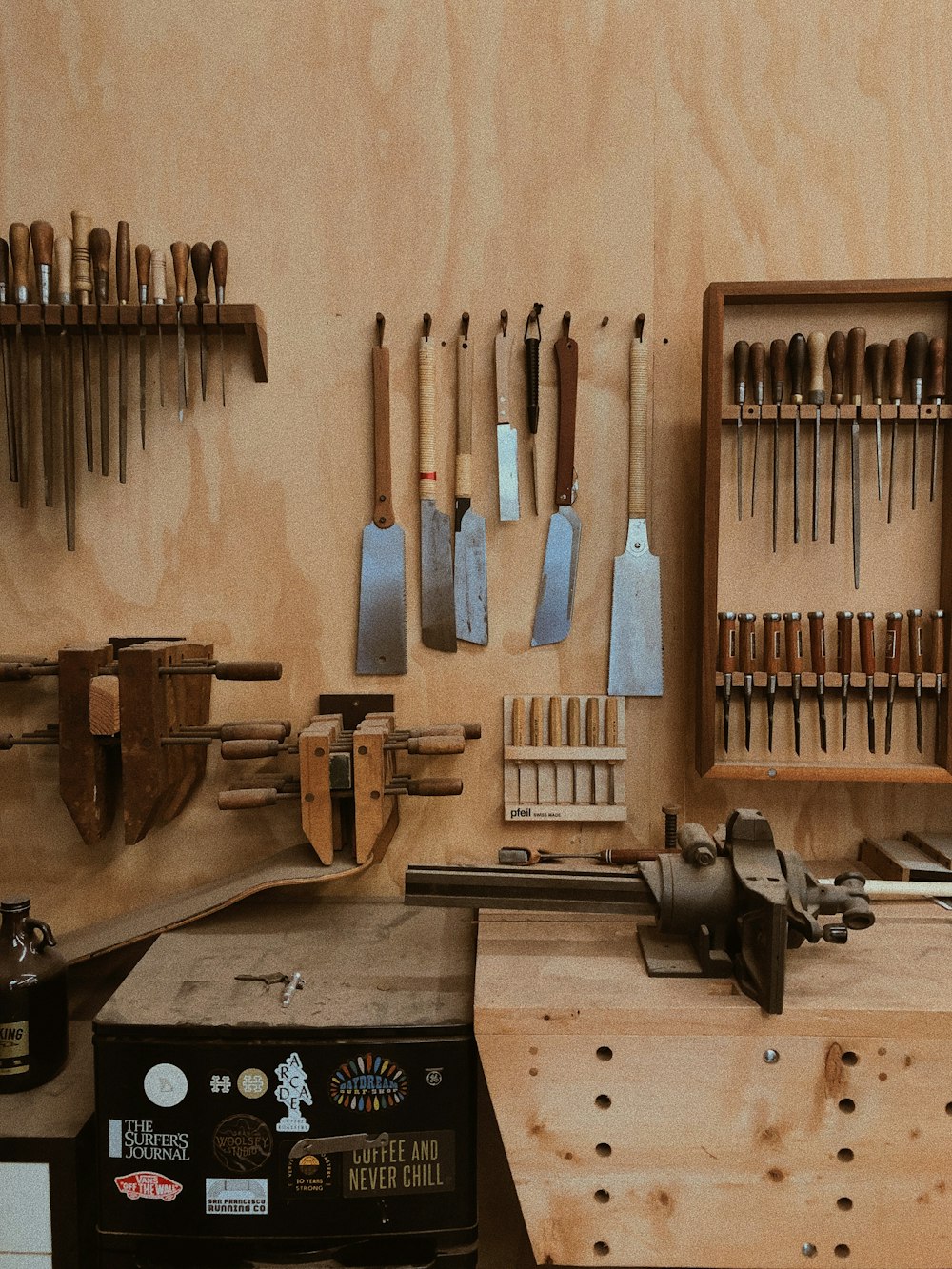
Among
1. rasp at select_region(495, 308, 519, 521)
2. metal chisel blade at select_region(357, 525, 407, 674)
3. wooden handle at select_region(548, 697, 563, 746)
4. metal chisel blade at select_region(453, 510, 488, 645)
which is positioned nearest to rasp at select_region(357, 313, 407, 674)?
metal chisel blade at select_region(357, 525, 407, 674)

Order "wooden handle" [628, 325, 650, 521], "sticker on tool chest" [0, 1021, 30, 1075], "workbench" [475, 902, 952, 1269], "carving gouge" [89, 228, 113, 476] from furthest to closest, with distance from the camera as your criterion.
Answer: "wooden handle" [628, 325, 650, 521] → "carving gouge" [89, 228, 113, 476] → "sticker on tool chest" [0, 1021, 30, 1075] → "workbench" [475, 902, 952, 1269]

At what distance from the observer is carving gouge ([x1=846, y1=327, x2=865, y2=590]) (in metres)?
1.91

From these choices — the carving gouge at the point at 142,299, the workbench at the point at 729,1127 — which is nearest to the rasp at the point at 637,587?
the workbench at the point at 729,1127

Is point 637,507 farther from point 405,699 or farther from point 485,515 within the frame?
point 405,699

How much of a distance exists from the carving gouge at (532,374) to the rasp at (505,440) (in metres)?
0.04

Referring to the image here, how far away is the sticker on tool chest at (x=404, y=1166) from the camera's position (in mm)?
1430

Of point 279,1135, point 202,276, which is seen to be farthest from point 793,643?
point 202,276

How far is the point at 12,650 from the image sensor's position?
2.06 metres

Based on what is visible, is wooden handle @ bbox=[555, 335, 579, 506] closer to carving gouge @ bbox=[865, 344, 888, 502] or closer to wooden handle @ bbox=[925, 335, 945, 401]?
carving gouge @ bbox=[865, 344, 888, 502]

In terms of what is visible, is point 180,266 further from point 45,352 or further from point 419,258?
point 419,258

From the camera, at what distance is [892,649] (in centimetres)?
196

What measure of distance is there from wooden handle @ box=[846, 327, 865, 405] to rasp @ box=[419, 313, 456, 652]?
0.88m

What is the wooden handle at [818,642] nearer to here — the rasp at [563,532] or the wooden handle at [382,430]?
the rasp at [563,532]

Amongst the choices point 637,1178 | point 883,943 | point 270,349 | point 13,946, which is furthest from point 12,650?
point 883,943
